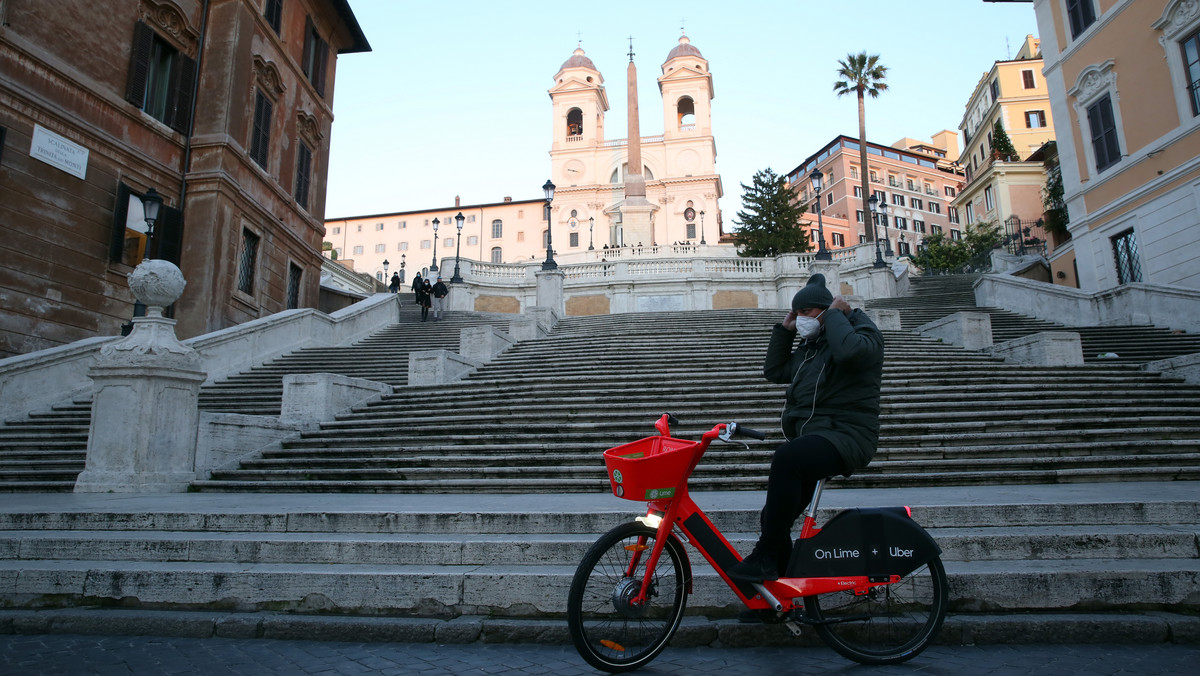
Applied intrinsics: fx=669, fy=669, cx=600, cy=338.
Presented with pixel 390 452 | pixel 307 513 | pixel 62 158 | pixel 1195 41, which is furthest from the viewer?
pixel 1195 41

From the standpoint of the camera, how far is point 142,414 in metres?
8.24

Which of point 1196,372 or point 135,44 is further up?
point 135,44

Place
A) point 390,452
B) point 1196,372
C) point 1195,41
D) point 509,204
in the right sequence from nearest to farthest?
point 390,452 < point 1196,372 < point 1195,41 < point 509,204

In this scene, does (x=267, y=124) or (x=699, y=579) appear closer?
(x=699, y=579)

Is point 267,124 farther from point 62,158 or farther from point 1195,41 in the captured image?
point 1195,41

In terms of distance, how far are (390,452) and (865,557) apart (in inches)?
295

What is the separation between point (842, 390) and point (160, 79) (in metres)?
22.1

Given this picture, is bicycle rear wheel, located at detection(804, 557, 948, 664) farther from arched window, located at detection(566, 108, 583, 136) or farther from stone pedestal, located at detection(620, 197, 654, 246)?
arched window, located at detection(566, 108, 583, 136)

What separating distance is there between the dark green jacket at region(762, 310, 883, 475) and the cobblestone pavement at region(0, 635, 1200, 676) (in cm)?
112

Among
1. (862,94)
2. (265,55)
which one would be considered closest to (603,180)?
(862,94)

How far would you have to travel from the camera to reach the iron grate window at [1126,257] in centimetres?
1916

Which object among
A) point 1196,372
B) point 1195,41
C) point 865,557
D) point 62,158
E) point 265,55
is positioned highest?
point 265,55

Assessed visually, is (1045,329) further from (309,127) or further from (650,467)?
(309,127)

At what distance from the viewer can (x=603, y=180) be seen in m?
74.5
